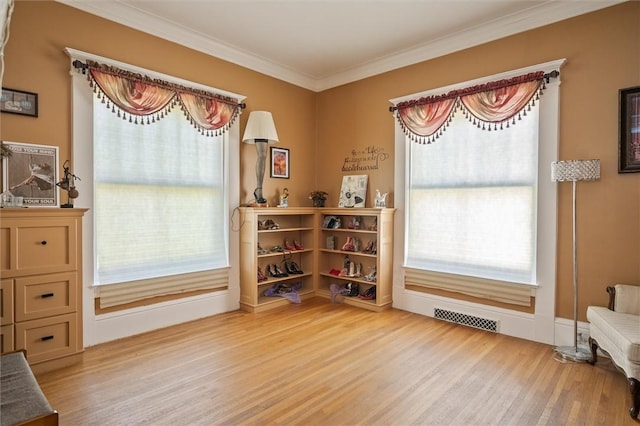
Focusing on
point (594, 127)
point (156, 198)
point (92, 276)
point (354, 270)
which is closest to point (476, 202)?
point (594, 127)

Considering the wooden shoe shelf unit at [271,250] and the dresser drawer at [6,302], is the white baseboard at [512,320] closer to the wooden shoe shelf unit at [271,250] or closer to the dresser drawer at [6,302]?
the wooden shoe shelf unit at [271,250]

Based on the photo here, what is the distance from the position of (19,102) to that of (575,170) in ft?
14.3

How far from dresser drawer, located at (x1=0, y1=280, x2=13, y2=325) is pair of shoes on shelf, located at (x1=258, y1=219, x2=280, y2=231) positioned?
90.8 inches

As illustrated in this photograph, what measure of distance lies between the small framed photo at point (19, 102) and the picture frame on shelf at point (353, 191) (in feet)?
10.5

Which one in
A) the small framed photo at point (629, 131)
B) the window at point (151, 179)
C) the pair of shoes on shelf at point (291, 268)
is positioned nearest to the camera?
the small framed photo at point (629, 131)

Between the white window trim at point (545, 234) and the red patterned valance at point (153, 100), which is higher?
the red patterned valance at point (153, 100)

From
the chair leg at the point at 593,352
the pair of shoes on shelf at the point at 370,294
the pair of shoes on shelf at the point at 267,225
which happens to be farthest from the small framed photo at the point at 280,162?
the chair leg at the point at 593,352

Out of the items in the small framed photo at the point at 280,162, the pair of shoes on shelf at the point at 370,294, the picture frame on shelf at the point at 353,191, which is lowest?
the pair of shoes on shelf at the point at 370,294

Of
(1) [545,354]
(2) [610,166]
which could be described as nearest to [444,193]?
(2) [610,166]

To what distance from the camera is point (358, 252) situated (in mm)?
4445

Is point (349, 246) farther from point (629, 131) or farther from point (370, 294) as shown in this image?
point (629, 131)

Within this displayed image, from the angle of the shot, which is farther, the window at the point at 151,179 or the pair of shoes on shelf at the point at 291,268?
the pair of shoes on shelf at the point at 291,268

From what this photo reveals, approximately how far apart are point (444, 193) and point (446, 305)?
47.1 inches

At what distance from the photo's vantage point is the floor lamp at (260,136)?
405cm
